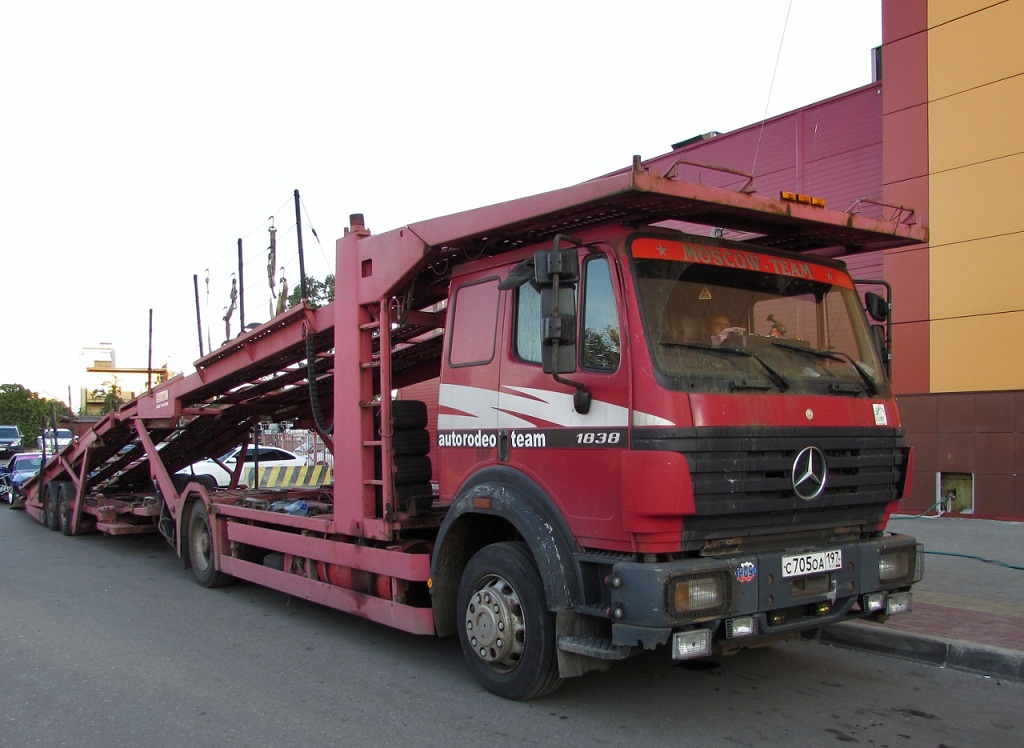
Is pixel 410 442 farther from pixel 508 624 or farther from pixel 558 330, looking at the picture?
pixel 558 330

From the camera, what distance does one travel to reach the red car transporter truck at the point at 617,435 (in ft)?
14.3

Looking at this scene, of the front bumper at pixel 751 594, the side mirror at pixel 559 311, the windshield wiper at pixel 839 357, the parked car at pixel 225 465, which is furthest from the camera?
the parked car at pixel 225 465

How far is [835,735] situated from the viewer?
4.54 m

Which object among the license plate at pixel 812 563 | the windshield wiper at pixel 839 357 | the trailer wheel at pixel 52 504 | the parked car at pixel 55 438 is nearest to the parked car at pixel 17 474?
the parked car at pixel 55 438

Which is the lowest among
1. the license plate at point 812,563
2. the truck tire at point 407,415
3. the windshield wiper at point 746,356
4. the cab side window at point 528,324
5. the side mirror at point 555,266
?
the license plate at point 812,563

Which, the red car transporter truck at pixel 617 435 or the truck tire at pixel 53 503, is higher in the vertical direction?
the red car transporter truck at pixel 617 435

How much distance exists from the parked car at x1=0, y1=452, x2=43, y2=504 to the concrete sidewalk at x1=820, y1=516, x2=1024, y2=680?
16.6 metres

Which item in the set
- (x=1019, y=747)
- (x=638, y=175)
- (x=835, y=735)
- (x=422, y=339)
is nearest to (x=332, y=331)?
(x=422, y=339)

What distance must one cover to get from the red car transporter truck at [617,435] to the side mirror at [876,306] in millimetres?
163

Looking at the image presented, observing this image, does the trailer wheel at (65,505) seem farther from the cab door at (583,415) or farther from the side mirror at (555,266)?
the side mirror at (555,266)

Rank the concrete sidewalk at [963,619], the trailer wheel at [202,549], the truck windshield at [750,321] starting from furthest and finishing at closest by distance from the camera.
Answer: the trailer wheel at [202,549] → the concrete sidewalk at [963,619] → the truck windshield at [750,321]

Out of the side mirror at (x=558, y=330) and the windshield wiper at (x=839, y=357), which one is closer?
the side mirror at (x=558, y=330)

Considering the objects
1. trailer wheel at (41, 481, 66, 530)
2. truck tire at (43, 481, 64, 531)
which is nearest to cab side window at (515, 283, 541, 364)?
truck tire at (43, 481, 64, 531)

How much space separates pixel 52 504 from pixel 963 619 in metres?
13.1
